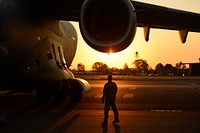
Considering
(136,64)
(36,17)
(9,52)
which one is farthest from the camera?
(136,64)

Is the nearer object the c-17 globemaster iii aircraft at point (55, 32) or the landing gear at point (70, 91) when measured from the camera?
the c-17 globemaster iii aircraft at point (55, 32)

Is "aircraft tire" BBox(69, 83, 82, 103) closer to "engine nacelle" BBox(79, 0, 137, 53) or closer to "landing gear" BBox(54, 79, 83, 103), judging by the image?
"landing gear" BBox(54, 79, 83, 103)

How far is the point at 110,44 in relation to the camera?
38.8 feet

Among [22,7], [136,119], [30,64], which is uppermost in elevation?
[22,7]

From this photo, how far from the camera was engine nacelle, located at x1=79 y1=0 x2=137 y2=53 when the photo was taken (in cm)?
1159

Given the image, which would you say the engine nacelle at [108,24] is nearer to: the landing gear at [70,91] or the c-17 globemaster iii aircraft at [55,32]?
the c-17 globemaster iii aircraft at [55,32]

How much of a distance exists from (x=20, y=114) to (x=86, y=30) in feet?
9.98

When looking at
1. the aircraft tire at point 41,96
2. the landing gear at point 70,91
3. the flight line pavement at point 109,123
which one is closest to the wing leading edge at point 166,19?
the landing gear at point 70,91

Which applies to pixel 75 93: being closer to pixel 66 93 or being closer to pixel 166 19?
pixel 66 93

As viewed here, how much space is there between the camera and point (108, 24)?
40.2 ft

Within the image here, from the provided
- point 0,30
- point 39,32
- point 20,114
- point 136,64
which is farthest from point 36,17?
point 136,64

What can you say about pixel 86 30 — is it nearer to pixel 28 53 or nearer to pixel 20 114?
pixel 28 53

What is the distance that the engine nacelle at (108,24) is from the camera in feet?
38.0

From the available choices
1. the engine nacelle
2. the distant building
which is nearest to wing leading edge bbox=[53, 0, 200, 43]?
the engine nacelle
